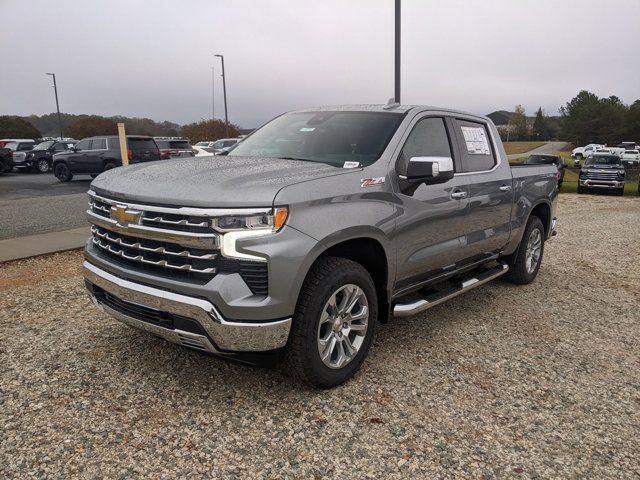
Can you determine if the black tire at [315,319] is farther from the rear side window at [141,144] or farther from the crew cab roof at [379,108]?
the rear side window at [141,144]

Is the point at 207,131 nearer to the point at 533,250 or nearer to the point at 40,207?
the point at 40,207

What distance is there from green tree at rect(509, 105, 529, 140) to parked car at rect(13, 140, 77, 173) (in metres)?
104

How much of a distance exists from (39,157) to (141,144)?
33.2 ft

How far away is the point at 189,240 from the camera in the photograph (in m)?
2.88

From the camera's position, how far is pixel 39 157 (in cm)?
2564

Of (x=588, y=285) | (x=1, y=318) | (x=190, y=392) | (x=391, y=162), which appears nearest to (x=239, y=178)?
(x=391, y=162)

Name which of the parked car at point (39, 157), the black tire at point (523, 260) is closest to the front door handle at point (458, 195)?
the black tire at point (523, 260)

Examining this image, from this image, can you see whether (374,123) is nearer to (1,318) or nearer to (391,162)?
(391,162)

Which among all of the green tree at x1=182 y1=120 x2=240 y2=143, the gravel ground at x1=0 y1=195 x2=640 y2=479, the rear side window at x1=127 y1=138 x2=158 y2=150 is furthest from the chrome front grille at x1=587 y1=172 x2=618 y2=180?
the green tree at x1=182 y1=120 x2=240 y2=143

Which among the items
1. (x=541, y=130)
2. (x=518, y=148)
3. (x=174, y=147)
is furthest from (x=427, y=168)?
(x=541, y=130)

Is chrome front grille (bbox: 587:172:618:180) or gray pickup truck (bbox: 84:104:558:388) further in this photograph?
chrome front grille (bbox: 587:172:618:180)

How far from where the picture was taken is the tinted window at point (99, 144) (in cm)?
1936

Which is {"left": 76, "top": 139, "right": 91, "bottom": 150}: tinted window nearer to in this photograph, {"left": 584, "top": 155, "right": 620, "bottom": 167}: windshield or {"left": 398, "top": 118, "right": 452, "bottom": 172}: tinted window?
{"left": 398, "top": 118, "right": 452, "bottom": 172}: tinted window

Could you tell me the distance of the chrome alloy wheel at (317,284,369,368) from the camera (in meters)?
3.29
